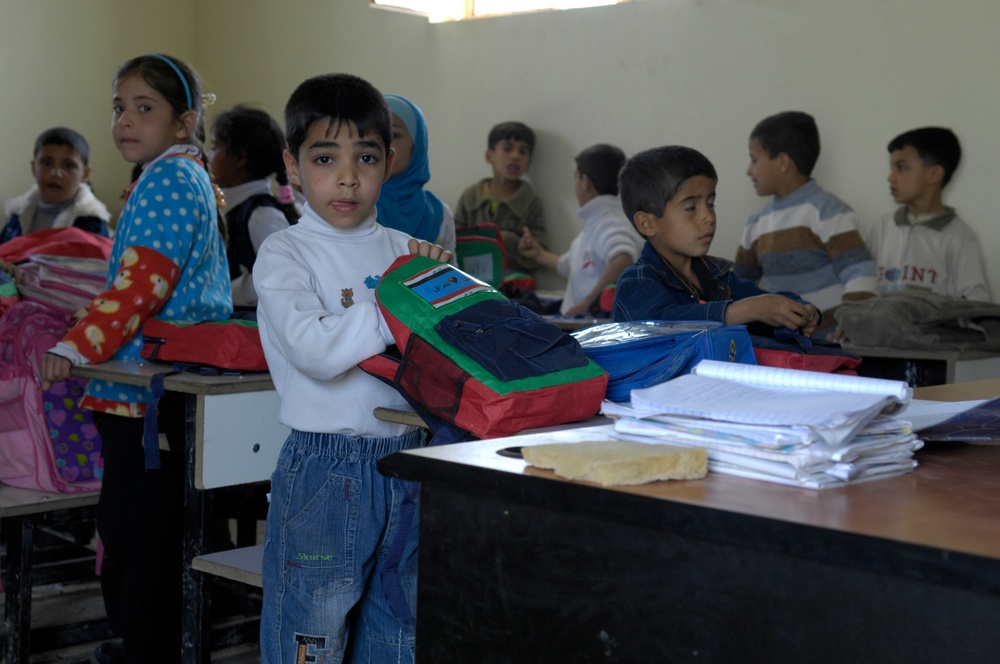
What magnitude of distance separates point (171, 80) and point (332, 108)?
3.01 feet

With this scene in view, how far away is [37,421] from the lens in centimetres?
279

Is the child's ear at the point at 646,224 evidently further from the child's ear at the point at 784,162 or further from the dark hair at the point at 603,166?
the dark hair at the point at 603,166

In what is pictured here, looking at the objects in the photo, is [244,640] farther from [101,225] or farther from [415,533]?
[101,225]

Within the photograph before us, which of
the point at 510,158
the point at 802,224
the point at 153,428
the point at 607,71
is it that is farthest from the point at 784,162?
the point at 153,428

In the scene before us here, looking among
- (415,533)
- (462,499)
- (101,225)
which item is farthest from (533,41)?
(462,499)

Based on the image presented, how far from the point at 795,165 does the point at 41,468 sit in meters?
3.18

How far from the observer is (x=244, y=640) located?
120 inches

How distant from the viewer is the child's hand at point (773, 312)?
227 centimetres

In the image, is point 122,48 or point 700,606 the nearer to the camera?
point 700,606

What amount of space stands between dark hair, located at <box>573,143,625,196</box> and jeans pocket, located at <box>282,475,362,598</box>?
3.50 m

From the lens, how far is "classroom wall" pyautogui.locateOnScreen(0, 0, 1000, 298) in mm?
4566

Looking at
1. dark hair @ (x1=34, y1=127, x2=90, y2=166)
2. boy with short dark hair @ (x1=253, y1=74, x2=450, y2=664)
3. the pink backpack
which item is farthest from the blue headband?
dark hair @ (x1=34, y1=127, x2=90, y2=166)

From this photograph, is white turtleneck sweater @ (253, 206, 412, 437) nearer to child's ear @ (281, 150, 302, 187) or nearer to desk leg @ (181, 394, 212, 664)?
child's ear @ (281, 150, 302, 187)

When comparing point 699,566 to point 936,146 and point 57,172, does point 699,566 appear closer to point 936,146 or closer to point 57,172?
point 936,146
